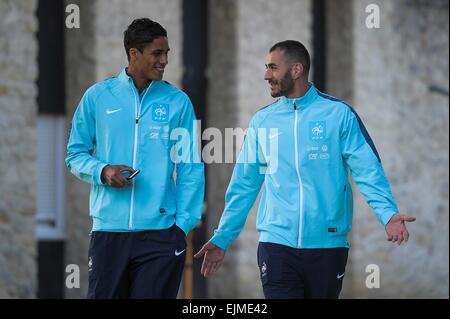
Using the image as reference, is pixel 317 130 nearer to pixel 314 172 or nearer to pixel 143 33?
pixel 314 172

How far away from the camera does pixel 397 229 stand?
5.54 meters

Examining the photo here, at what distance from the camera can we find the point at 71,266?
872 cm

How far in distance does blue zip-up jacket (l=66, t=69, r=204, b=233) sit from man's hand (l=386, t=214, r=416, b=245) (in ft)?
2.99

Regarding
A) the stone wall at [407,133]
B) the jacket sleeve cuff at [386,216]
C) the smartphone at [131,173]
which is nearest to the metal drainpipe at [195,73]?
the stone wall at [407,133]

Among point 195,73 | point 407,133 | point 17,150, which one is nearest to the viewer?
point 17,150

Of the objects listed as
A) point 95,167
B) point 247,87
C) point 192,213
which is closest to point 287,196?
point 192,213

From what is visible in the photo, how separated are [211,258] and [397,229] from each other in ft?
3.13

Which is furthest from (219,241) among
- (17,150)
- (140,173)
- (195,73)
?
(195,73)

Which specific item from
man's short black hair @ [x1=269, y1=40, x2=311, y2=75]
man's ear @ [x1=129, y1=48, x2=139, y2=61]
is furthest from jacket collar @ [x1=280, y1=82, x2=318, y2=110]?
man's ear @ [x1=129, y1=48, x2=139, y2=61]

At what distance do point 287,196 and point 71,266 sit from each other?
11.3 feet

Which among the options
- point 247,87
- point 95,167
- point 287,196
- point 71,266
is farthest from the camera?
point 247,87

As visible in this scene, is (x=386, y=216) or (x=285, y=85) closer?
(x=386, y=216)

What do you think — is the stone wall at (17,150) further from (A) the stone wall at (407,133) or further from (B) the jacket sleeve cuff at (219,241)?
(A) the stone wall at (407,133)

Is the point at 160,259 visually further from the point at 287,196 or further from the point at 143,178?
the point at 287,196
